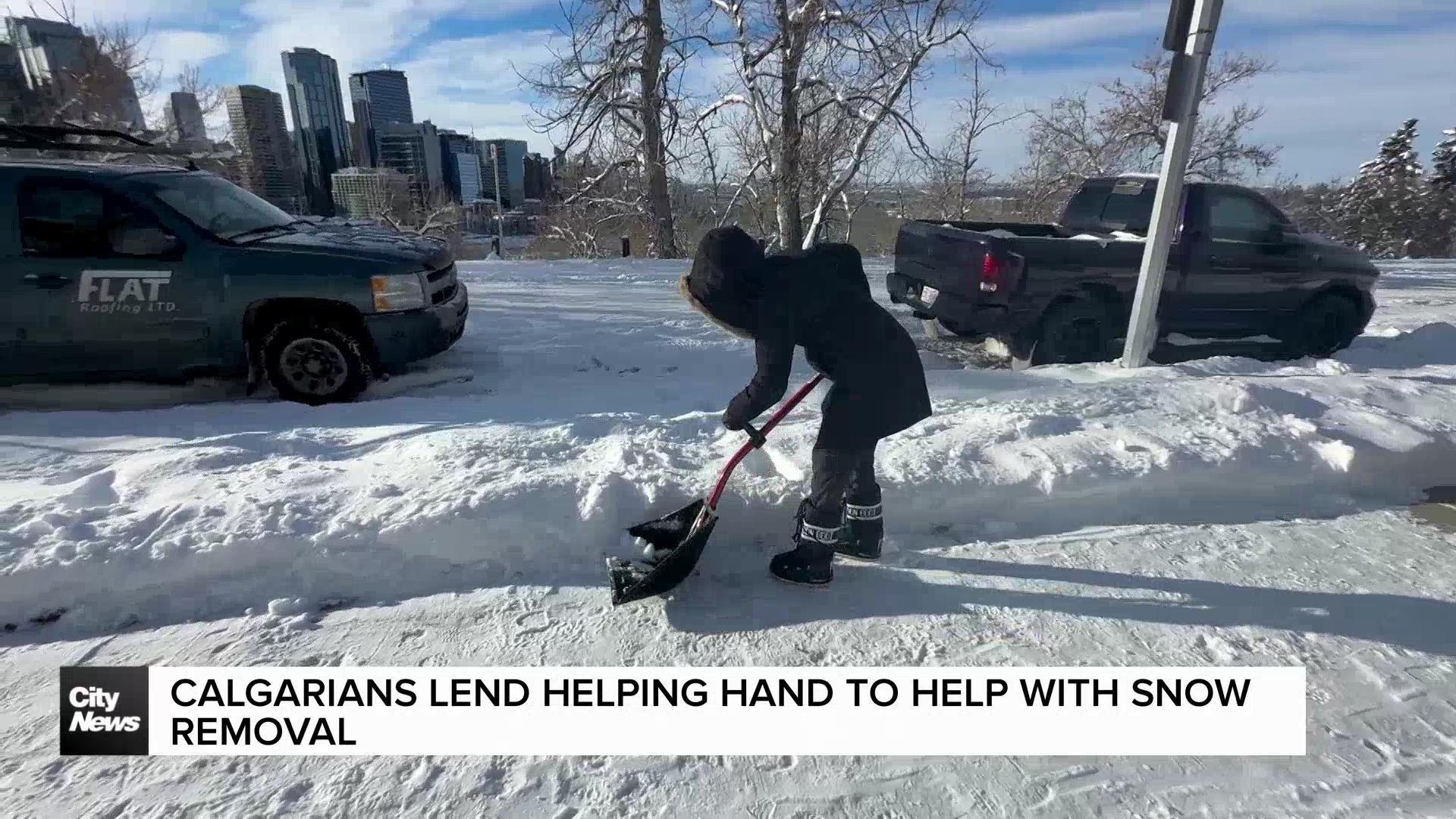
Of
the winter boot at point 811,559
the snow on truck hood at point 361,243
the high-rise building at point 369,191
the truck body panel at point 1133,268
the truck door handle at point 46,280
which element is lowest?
the winter boot at point 811,559

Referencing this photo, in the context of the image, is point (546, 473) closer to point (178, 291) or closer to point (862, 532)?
point (862, 532)

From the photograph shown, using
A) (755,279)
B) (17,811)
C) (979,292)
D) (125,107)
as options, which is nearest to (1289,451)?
(979,292)

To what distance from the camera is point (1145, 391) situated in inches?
182

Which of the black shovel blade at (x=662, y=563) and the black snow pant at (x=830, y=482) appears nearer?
the black shovel blade at (x=662, y=563)

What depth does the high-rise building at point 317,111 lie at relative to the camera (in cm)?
4591

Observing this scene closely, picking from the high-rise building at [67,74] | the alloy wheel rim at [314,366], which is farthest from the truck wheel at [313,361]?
the high-rise building at [67,74]

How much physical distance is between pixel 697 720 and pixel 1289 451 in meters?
3.51

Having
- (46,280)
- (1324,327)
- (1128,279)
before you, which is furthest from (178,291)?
(1324,327)

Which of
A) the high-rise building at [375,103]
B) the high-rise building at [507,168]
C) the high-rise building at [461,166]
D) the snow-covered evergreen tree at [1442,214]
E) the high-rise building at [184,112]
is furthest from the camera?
the high-rise building at [375,103]

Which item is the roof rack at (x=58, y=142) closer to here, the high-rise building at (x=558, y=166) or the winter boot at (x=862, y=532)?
the winter boot at (x=862, y=532)

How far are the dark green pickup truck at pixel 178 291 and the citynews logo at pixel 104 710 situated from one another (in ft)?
9.52

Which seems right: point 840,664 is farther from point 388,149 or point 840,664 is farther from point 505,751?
point 388,149
